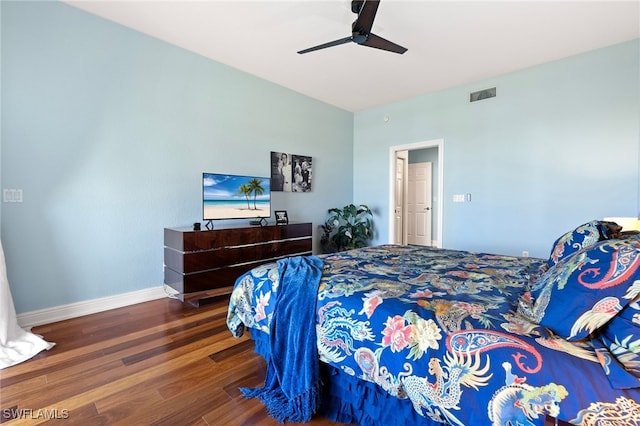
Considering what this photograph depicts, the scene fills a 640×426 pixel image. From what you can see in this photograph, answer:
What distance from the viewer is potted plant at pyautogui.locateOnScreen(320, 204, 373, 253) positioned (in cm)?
512

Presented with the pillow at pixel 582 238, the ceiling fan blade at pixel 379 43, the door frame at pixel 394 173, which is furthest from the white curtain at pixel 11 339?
the door frame at pixel 394 173

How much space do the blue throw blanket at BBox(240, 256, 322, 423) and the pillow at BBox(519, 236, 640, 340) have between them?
976 millimetres

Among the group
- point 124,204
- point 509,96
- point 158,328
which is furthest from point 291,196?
point 509,96

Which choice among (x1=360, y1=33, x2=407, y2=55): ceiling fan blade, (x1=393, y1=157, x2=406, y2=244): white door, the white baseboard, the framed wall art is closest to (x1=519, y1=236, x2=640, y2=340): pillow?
(x1=360, y1=33, x2=407, y2=55): ceiling fan blade

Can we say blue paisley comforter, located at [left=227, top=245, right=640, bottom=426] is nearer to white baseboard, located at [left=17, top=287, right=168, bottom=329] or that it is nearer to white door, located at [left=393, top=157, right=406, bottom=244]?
white baseboard, located at [left=17, top=287, right=168, bottom=329]

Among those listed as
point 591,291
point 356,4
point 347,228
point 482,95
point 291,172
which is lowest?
point 347,228

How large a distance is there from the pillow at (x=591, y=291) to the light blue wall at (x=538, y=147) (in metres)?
3.18

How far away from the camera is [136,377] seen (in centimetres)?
180

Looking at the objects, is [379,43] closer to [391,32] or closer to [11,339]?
[391,32]

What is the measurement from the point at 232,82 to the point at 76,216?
237cm

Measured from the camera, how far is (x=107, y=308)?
2.93 m

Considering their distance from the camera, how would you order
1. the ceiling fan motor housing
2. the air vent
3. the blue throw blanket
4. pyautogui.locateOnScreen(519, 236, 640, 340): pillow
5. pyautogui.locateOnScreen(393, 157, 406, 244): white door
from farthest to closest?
pyautogui.locateOnScreen(393, 157, 406, 244): white door, the air vent, the ceiling fan motor housing, the blue throw blanket, pyautogui.locateOnScreen(519, 236, 640, 340): pillow

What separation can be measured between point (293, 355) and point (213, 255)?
1942 mm

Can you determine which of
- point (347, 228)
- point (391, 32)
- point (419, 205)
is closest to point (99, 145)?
point (391, 32)
